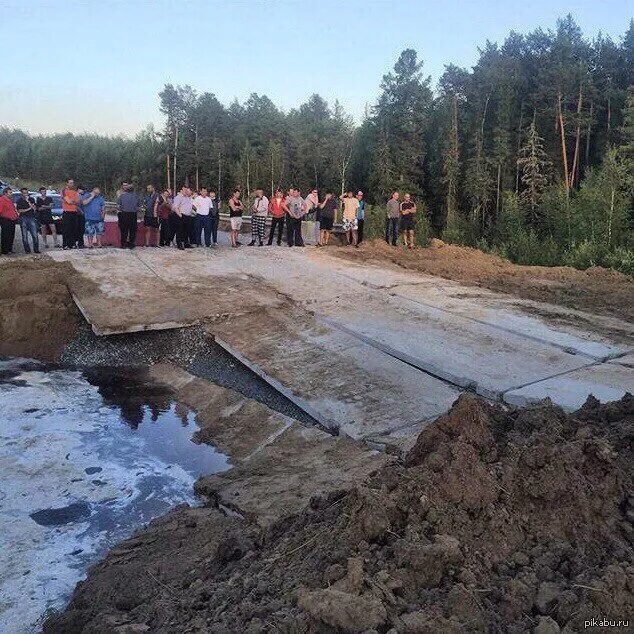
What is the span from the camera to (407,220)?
1809 centimetres

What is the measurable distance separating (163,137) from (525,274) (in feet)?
197

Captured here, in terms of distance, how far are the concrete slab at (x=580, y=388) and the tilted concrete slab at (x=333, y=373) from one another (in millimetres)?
816

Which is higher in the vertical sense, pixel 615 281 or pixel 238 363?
pixel 615 281

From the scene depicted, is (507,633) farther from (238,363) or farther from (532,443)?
(238,363)

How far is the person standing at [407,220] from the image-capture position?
17750 mm

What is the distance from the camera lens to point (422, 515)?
348 centimetres

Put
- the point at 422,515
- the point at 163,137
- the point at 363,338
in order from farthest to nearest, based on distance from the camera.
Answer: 1. the point at 163,137
2. the point at 363,338
3. the point at 422,515

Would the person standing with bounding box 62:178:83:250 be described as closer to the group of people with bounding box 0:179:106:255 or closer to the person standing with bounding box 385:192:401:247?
the group of people with bounding box 0:179:106:255

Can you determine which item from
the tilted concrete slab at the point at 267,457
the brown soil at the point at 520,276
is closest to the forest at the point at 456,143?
the brown soil at the point at 520,276

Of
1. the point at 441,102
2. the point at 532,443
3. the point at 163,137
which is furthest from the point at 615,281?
the point at 163,137

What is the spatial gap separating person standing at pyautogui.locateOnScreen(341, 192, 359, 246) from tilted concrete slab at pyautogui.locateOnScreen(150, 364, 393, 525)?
9695mm

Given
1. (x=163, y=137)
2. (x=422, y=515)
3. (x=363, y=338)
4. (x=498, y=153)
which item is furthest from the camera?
(x=163, y=137)

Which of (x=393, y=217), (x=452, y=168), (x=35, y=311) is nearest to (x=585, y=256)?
(x=393, y=217)

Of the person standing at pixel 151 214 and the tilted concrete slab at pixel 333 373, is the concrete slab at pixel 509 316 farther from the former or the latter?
the person standing at pixel 151 214
